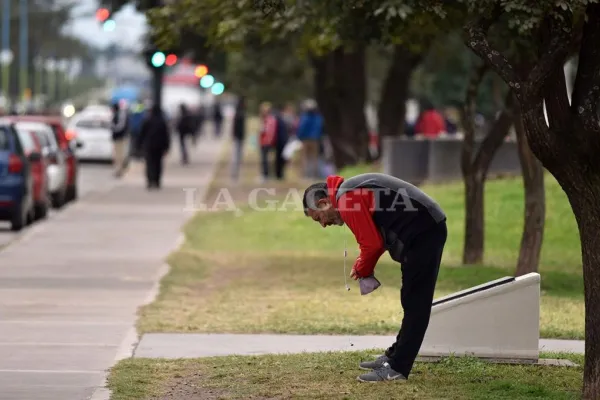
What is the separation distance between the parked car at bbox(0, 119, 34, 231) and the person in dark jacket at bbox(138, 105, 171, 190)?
31.1 feet

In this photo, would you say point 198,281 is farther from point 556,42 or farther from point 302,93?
point 302,93

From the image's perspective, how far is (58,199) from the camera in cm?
2817

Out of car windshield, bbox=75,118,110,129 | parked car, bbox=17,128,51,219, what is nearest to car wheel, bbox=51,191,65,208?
parked car, bbox=17,128,51,219

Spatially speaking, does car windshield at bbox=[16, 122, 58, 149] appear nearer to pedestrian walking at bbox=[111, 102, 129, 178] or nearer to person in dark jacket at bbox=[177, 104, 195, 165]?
pedestrian walking at bbox=[111, 102, 129, 178]

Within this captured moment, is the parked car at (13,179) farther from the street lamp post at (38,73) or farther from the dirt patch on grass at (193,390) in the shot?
the street lamp post at (38,73)

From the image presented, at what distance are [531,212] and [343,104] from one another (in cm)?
1889

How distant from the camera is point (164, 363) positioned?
34.7 ft

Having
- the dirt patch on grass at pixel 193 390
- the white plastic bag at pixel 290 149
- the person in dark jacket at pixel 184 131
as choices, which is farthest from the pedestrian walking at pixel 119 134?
the dirt patch on grass at pixel 193 390

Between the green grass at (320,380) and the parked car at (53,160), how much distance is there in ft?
52.1

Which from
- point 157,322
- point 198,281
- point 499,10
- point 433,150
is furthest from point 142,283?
point 433,150

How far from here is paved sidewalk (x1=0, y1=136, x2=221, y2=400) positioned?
33.6ft

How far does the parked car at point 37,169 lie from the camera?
78.6 feet

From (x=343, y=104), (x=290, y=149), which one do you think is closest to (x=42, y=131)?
(x=343, y=104)

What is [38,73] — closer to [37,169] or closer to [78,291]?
[37,169]
